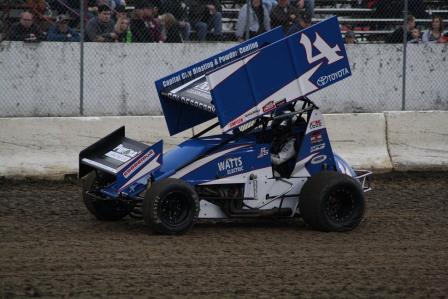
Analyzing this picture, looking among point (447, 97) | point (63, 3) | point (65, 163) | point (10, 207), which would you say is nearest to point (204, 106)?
point (10, 207)

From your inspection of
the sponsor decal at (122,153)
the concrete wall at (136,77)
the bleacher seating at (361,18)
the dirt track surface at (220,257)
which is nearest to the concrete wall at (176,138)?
the concrete wall at (136,77)

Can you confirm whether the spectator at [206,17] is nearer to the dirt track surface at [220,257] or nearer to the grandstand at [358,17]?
the grandstand at [358,17]

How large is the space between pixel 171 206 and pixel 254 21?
5826 mm

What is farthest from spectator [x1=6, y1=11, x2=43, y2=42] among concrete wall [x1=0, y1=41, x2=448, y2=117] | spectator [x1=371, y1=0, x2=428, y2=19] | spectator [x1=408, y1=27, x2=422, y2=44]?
spectator [x1=408, y1=27, x2=422, y2=44]

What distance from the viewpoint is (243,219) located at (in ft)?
31.8

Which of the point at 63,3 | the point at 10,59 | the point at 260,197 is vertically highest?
the point at 63,3

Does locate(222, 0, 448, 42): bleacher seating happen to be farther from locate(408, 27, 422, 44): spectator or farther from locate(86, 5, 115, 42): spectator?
locate(86, 5, 115, 42): spectator

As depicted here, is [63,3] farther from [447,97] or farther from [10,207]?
[447,97]

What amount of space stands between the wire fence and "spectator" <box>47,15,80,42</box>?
1 cm

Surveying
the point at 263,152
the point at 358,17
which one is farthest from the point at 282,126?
the point at 358,17

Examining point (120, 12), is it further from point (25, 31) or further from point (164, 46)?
point (25, 31)

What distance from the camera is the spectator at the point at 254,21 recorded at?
13523 millimetres

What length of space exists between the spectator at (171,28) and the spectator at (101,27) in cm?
78

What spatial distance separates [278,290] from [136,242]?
2.13 meters
